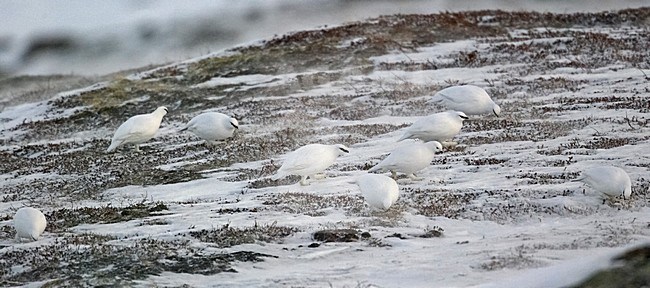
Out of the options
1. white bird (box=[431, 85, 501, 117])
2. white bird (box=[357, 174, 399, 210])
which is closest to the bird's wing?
white bird (box=[431, 85, 501, 117])

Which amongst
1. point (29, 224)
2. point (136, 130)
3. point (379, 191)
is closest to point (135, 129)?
point (136, 130)

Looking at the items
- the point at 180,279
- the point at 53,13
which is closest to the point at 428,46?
the point at 180,279

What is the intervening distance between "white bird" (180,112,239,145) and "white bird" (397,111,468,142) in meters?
5.20

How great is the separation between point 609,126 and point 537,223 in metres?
7.71

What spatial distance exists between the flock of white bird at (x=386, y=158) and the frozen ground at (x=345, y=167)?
0.35m

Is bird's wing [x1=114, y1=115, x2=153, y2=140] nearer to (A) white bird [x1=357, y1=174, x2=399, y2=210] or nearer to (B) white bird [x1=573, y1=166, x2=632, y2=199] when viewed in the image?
(A) white bird [x1=357, y1=174, x2=399, y2=210]

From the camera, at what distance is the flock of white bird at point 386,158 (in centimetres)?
1398

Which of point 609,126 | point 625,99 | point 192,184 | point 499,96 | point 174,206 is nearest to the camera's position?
point 174,206

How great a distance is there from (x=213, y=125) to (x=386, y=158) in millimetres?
6630

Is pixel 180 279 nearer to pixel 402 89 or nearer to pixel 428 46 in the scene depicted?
pixel 402 89

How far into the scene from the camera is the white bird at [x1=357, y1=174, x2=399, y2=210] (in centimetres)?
1395

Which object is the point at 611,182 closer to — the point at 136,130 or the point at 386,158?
the point at 386,158

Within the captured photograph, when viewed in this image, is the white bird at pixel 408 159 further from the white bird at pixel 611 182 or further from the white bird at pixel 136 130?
the white bird at pixel 136 130

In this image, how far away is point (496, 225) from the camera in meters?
13.7
